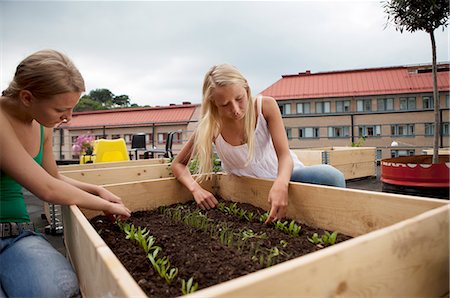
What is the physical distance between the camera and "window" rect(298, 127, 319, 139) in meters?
14.9

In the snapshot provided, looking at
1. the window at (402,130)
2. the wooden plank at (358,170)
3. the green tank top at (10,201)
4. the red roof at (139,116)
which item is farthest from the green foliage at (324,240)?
the red roof at (139,116)

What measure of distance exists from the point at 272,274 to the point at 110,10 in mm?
3114

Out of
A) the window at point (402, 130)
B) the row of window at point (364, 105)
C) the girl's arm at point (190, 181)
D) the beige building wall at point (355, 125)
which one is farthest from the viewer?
the row of window at point (364, 105)

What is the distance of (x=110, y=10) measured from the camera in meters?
3.00

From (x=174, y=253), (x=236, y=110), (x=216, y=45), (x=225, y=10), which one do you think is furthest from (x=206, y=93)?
(x=216, y=45)

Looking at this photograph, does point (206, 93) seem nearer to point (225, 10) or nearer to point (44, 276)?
point (44, 276)

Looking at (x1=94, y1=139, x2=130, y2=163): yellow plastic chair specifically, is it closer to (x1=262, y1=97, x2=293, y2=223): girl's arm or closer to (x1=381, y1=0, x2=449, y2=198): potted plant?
(x1=262, y1=97, x2=293, y2=223): girl's arm

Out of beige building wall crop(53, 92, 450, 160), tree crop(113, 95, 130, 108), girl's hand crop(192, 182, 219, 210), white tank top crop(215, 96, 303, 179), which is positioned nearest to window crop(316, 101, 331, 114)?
beige building wall crop(53, 92, 450, 160)

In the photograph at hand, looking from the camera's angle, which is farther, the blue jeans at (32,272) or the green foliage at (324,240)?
the green foliage at (324,240)

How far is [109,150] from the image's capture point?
4148 millimetres

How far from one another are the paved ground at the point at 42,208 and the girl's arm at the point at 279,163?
1.64 m

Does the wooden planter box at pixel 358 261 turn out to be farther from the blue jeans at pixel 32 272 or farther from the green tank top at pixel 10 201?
the green tank top at pixel 10 201

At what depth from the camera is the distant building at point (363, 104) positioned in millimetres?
13558

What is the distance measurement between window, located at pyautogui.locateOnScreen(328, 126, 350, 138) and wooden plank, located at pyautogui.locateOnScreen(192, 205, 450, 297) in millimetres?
14035
